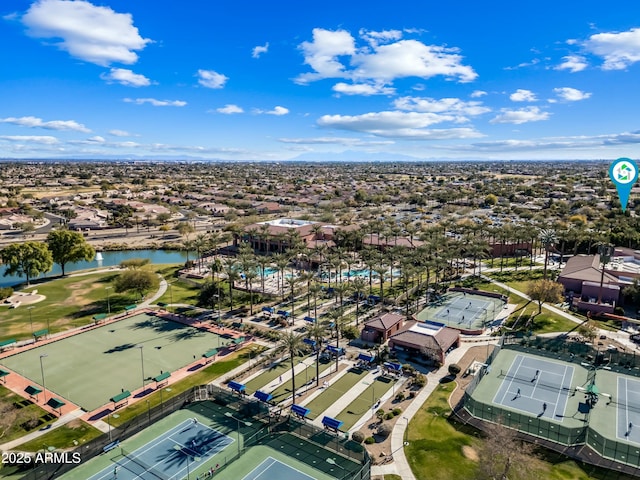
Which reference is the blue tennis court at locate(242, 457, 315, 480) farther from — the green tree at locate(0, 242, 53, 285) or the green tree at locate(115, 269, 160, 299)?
the green tree at locate(0, 242, 53, 285)

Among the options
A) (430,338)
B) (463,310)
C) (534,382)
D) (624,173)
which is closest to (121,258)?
(463,310)

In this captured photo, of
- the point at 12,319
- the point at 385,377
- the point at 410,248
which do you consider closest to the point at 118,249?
the point at 12,319

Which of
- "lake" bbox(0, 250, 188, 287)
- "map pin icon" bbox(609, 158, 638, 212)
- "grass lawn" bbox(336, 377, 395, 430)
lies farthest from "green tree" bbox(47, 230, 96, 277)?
"map pin icon" bbox(609, 158, 638, 212)

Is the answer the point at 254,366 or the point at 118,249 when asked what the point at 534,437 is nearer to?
the point at 254,366

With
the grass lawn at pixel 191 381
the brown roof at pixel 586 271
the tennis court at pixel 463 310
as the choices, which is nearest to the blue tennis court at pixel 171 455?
the grass lawn at pixel 191 381

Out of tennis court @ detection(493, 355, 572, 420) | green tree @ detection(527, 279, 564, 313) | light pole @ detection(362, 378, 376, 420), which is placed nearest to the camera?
tennis court @ detection(493, 355, 572, 420)
